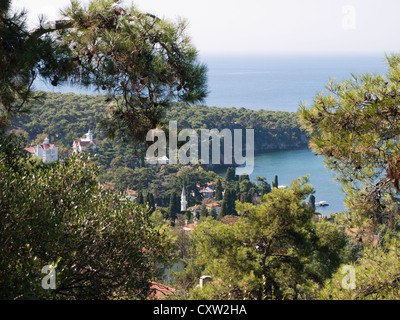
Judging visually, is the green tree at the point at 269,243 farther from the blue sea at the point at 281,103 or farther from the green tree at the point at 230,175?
the green tree at the point at 230,175

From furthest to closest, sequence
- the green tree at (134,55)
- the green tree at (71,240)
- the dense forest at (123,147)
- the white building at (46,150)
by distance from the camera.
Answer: the white building at (46,150), the green tree at (134,55), the dense forest at (123,147), the green tree at (71,240)

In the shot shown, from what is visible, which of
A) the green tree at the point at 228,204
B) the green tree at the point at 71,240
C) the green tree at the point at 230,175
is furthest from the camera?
the green tree at the point at 230,175

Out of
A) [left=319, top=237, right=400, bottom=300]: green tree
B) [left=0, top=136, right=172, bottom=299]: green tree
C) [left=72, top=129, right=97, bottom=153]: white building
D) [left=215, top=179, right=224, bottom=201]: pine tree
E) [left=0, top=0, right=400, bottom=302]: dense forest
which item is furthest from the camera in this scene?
[left=72, top=129, right=97, bottom=153]: white building

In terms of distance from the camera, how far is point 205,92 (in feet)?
10.6

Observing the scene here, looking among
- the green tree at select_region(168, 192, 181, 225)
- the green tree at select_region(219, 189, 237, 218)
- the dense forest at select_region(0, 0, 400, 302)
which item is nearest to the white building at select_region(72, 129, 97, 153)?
the green tree at select_region(168, 192, 181, 225)

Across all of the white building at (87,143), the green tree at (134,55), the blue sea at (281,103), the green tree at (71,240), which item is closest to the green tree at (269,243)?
the blue sea at (281,103)

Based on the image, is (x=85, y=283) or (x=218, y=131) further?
(x=218, y=131)

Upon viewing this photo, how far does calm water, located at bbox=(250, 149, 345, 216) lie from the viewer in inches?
1440

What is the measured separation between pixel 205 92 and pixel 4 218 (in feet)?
5.47

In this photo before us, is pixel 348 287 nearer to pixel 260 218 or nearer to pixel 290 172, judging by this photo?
pixel 260 218

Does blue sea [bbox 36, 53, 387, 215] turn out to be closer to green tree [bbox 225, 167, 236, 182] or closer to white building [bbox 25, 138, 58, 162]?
green tree [bbox 225, 167, 236, 182]

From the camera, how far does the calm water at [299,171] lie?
3658 centimetres

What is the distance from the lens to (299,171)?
142ft

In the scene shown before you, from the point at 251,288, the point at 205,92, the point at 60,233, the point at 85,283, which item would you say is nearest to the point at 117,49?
the point at 205,92
